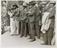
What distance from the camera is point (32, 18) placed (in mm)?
1704

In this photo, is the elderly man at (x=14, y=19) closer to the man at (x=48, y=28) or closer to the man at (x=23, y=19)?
the man at (x=23, y=19)

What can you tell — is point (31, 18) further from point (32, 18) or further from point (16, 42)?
point (16, 42)

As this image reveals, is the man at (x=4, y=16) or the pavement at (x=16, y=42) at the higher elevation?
the man at (x=4, y=16)

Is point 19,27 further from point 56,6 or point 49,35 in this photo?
point 56,6

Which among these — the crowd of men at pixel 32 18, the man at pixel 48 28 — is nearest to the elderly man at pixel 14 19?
the crowd of men at pixel 32 18

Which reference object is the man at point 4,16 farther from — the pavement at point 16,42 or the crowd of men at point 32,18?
the pavement at point 16,42

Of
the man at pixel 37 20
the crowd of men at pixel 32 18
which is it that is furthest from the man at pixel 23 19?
the man at pixel 37 20

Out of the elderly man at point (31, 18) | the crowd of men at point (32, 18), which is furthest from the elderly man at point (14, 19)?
the elderly man at point (31, 18)

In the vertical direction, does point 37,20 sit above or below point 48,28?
above

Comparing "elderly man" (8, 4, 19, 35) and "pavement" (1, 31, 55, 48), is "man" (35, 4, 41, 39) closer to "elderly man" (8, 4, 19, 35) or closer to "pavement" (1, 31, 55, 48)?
"pavement" (1, 31, 55, 48)

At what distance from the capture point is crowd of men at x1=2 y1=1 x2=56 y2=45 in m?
1.69

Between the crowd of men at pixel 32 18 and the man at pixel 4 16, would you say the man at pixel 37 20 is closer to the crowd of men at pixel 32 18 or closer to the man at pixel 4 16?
the crowd of men at pixel 32 18

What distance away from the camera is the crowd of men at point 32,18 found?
1693 millimetres

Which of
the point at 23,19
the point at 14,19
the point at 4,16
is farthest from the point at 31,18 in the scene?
the point at 4,16
